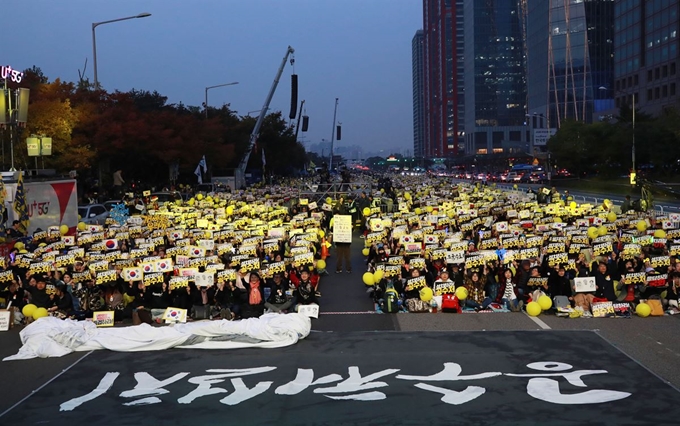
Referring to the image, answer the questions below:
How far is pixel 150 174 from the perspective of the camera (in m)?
61.9

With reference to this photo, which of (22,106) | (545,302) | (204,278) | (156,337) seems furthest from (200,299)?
(22,106)

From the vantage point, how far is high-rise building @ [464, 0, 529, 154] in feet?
631

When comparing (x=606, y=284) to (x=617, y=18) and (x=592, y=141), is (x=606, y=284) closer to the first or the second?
(x=592, y=141)

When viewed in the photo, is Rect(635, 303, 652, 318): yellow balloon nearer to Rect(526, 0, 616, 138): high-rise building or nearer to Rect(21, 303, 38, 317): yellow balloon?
Rect(21, 303, 38, 317): yellow balloon

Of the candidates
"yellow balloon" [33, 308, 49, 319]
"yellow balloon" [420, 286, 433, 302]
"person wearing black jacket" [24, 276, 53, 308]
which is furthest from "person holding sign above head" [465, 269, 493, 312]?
"person wearing black jacket" [24, 276, 53, 308]

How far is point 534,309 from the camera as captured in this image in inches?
607

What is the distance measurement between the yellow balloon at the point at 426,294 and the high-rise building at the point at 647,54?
75.8 metres

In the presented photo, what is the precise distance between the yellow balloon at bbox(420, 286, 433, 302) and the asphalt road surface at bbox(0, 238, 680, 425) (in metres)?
0.30

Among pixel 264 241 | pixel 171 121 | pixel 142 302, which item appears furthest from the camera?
pixel 171 121

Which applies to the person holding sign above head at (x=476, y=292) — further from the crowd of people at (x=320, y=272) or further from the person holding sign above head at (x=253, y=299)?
the person holding sign above head at (x=253, y=299)

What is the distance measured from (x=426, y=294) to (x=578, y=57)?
119498mm

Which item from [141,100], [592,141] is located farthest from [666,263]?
[141,100]

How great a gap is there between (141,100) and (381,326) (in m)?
76.4

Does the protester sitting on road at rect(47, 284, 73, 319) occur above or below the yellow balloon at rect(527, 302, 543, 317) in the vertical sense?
above
